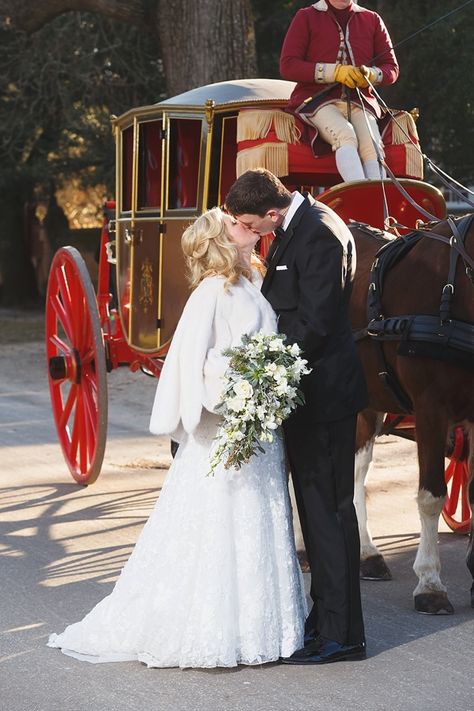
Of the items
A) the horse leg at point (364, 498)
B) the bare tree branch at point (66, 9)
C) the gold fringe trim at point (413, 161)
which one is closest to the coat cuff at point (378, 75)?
the gold fringe trim at point (413, 161)

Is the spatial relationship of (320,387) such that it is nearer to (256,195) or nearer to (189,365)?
(189,365)

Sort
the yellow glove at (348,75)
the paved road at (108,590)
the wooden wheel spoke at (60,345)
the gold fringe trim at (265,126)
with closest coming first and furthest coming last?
the paved road at (108,590) → the yellow glove at (348,75) → the gold fringe trim at (265,126) → the wooden wheel spoke at (60,345)

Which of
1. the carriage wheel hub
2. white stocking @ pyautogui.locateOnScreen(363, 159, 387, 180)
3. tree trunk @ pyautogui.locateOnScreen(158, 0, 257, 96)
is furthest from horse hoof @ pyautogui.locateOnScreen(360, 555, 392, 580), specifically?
tree trunk @ pyautogui.locateOnScreen(158, 0, 257, 96)

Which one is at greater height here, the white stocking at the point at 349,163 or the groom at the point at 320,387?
the white stocking at the point at 349,163

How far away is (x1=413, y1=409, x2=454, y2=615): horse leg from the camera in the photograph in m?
4.89

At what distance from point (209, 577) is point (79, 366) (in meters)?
3.83

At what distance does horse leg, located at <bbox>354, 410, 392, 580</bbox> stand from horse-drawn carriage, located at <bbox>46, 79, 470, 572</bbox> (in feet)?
2.00

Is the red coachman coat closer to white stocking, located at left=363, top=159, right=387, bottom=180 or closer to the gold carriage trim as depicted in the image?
the gold carriage trim

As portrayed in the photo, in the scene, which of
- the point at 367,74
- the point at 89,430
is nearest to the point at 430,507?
the point at 367,74

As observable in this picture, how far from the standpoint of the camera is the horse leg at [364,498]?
5.46m

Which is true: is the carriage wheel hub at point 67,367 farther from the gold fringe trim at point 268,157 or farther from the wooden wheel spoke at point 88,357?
the gold fringe trim at point 268,157

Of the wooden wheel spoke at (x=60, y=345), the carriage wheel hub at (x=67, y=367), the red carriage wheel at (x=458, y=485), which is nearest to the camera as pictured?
the red carriage wheel at (x=458, y=485)

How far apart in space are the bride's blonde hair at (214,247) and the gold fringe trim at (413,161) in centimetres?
299

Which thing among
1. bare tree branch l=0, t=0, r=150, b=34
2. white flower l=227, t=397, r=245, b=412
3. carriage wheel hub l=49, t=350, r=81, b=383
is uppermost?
bare tree branch l=0, t=0, r=150, b=34
